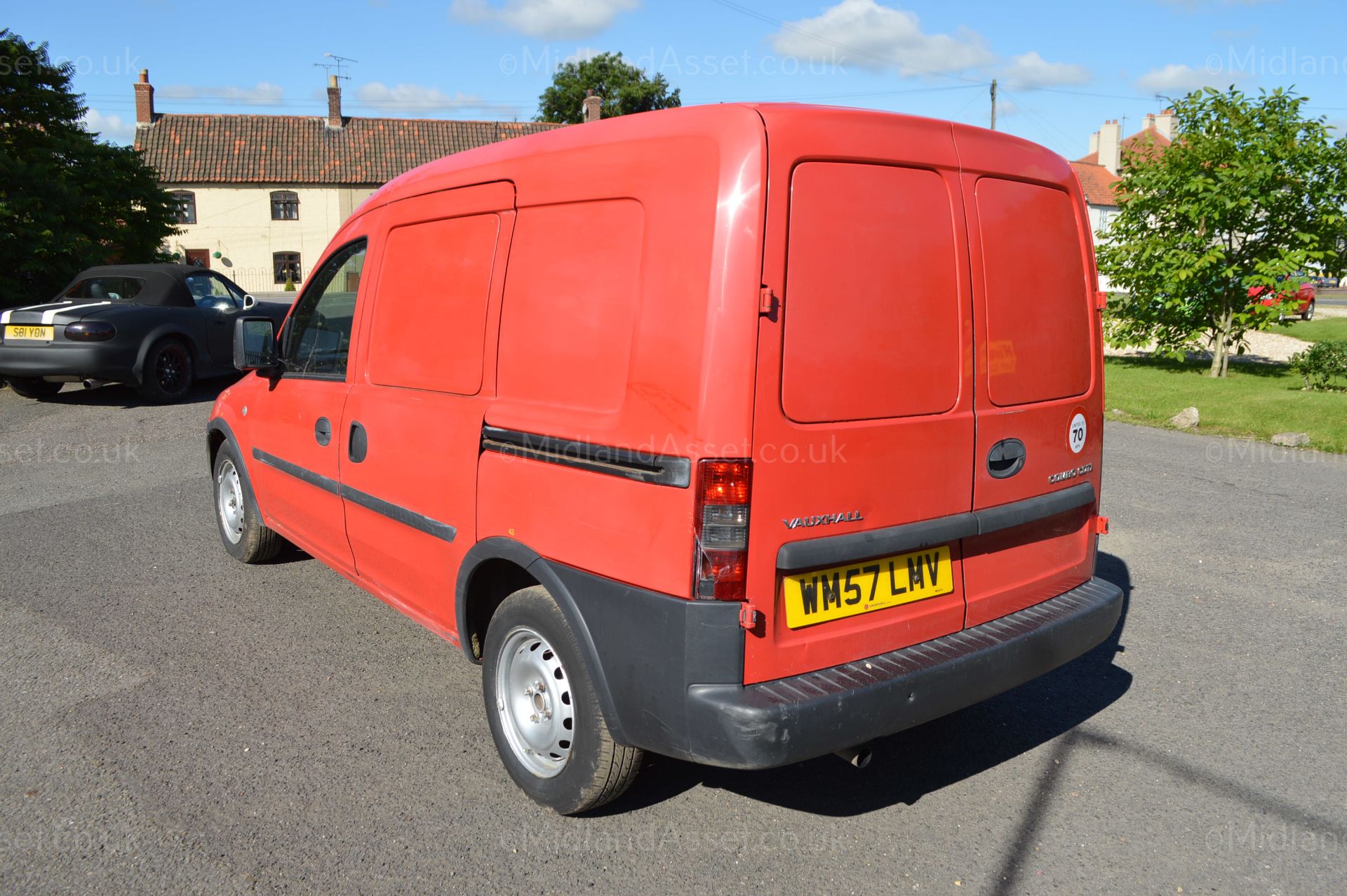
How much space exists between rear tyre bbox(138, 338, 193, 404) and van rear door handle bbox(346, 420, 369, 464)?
8.71 meters

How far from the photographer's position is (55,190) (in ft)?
51.6

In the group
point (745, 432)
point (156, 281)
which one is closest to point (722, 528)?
point (745, 432)

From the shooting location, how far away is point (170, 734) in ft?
12.2

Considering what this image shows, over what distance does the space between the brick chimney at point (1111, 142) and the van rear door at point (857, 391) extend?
223ft

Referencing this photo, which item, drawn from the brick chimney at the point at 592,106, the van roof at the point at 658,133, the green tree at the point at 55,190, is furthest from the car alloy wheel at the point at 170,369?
the brick chimney at the point at 592,106

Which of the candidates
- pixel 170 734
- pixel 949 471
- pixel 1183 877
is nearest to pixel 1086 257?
pixel 949 471

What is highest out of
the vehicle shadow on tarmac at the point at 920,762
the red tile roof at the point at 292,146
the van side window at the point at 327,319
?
the red tile roof at the point at 292,146

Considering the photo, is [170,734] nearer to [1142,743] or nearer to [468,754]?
[468,754]

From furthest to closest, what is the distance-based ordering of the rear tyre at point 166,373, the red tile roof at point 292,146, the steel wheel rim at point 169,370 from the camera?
the red tile roof at point 292,146
the steel wheel rim at point 169,370
the rear tyre at point 166,373

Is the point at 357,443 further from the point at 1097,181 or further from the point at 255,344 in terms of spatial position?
the point at 1097,181

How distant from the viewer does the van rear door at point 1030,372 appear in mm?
3154

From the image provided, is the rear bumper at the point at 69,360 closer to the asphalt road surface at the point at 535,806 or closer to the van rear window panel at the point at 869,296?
the asphalt road surface at the point at 535,806

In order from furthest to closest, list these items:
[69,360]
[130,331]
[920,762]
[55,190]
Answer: [55,190], [130,331], [69,360], [920,762]

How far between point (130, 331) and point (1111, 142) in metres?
65.6
